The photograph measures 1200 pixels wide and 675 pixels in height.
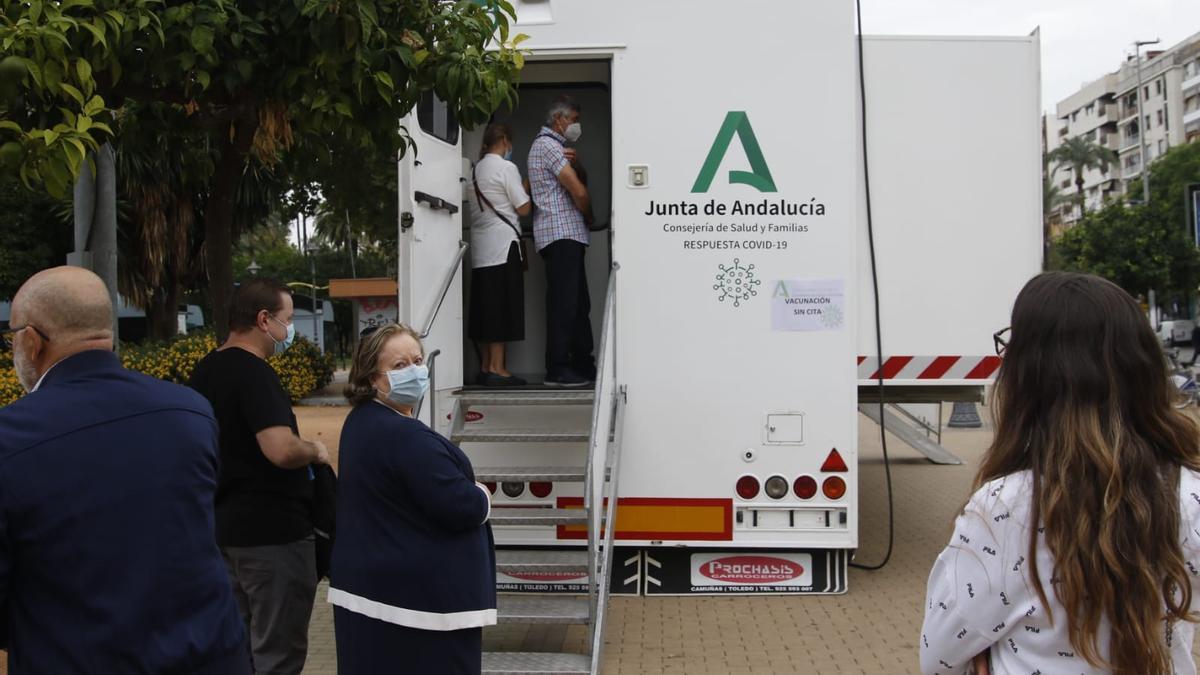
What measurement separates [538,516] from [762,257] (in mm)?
1827

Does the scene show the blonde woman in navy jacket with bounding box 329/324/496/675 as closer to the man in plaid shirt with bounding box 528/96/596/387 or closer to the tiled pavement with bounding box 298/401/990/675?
the tiled pavement with bounding box 298/401/990/675

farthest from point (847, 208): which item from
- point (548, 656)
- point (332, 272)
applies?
point (332, 272)

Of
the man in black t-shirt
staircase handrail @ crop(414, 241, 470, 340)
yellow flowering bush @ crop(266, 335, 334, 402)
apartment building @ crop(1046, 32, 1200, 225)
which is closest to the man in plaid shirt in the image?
staircase handrail @ crop(414, 241, 470, 340)

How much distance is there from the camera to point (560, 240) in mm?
7289

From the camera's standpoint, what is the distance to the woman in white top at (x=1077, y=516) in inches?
77.6

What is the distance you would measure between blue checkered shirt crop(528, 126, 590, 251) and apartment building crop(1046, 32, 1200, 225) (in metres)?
75.7

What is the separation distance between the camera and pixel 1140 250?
39625mm

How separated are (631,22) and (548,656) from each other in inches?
132

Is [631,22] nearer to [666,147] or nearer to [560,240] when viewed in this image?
[666,147]

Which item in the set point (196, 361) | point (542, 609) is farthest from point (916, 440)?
point (196, 361)

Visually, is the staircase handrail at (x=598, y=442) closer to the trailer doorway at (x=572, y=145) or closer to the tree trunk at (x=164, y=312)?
the trailer doorway at (x=572, y=145)

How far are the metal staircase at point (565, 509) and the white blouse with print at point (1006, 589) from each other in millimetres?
3242

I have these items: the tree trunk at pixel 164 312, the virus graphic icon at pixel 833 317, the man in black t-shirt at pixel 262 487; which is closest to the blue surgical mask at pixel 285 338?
the man in black t-shirt at pixel 262 487

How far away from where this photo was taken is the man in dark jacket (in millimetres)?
2492
